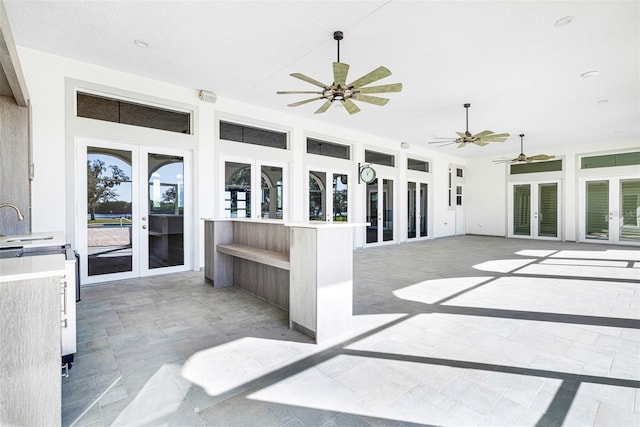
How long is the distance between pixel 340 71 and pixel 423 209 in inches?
328

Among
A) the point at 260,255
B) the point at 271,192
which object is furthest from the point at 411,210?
the point at 260,255

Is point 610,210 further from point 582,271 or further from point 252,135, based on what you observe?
point 252,135

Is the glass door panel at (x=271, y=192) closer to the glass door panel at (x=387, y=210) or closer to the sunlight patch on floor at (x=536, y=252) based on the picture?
the glass door panel at (x=387, y=210)

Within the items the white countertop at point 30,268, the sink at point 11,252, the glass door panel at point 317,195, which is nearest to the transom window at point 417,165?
the glass door panel at point 317,195

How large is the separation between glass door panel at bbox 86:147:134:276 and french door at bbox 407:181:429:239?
8.00 m

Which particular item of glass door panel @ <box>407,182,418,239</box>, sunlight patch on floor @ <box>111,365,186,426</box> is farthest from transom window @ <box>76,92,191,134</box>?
glass door panel @ <box>407,182,418,239</box>

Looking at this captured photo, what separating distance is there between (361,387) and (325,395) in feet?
0.85

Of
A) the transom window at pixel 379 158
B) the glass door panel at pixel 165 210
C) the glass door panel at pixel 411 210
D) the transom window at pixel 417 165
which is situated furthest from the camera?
the transom window at pixel 417 165

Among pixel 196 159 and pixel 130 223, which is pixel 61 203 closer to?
pixel 130 223

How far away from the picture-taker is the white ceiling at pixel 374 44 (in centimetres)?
338

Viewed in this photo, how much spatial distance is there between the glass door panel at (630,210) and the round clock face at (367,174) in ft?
25.7

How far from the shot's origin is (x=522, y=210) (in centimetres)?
1144

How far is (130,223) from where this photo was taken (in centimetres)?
509

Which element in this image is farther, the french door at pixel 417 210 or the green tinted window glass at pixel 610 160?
the french door at pixel 417 210
